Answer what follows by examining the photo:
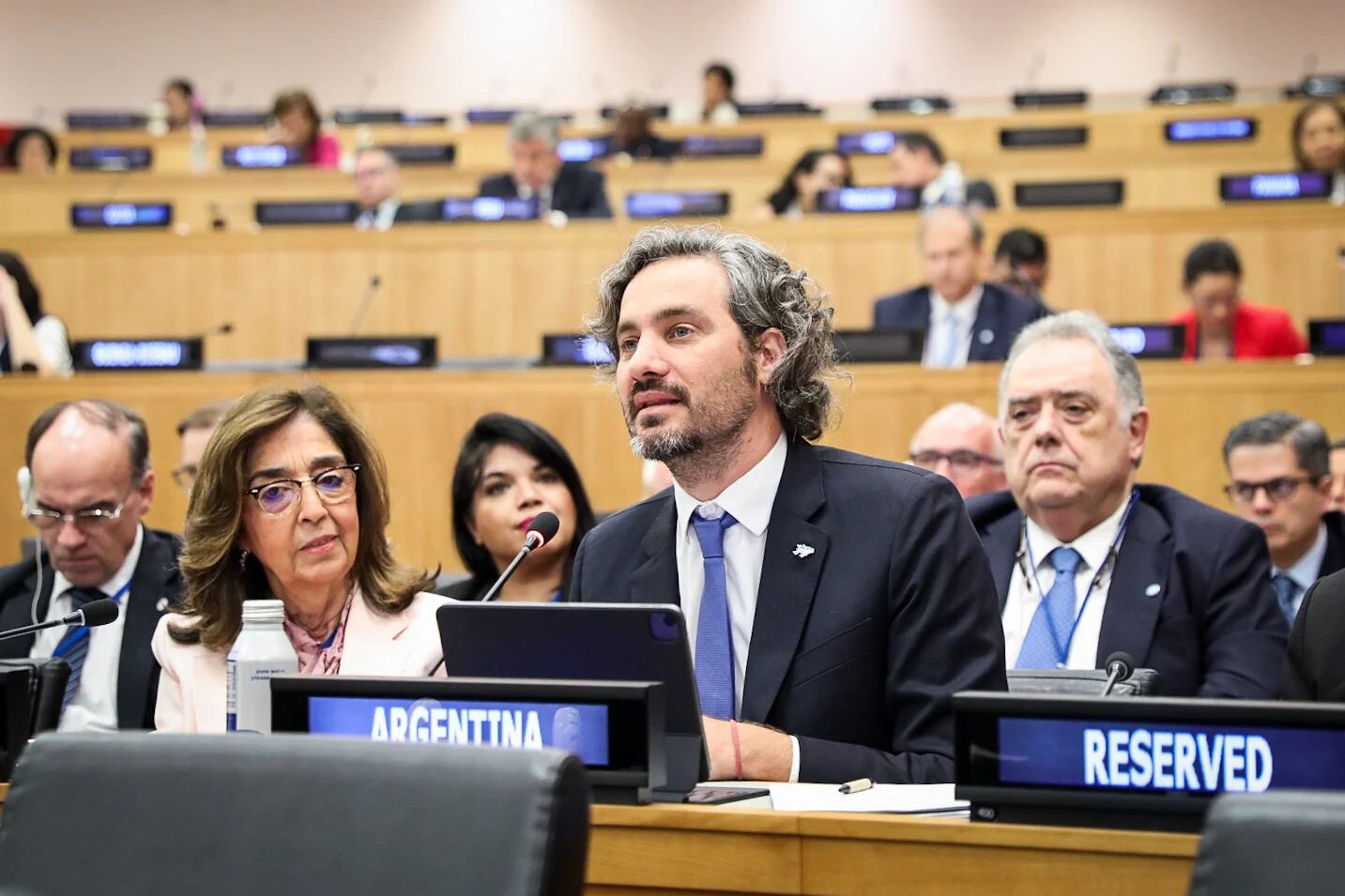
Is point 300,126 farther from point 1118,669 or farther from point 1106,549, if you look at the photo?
point 1118,669

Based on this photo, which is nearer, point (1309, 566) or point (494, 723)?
point (494, 723)

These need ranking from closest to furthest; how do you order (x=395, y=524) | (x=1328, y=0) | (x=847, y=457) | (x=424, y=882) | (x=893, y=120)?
(x=424, y=882) < (x=847, y=457) < (x=395, y=524) < (x=893, y=120) < (x=1328, y=0)

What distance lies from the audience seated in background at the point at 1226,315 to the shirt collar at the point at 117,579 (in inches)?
171

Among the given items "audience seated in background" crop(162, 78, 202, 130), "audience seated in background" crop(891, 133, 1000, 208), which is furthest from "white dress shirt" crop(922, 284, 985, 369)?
"audience seated in background" crop(162, 78, 202, 130)

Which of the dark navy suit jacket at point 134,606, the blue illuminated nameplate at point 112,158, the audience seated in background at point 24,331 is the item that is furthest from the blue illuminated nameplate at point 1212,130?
the dark navy suit jacket at point 134,606

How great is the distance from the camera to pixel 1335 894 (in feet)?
3.49

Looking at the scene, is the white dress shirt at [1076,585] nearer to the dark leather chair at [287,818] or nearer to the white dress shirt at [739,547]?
the white dress shirt at [739,547]

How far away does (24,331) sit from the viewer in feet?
22.6

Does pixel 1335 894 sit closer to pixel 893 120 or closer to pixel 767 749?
pixel 767 749

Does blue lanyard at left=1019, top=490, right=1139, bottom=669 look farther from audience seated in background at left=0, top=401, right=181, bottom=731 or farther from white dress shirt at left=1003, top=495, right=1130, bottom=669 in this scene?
audience seated in background at left=0, top=401, right=181, bottom=731

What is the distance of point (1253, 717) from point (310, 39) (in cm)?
1603

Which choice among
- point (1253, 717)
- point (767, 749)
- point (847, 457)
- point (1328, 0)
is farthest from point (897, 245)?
point (1328, 0)

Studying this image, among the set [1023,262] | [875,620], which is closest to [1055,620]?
[875,620]

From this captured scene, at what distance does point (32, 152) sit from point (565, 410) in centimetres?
748
